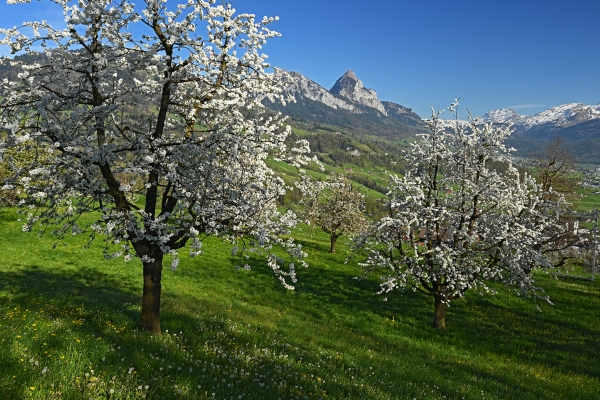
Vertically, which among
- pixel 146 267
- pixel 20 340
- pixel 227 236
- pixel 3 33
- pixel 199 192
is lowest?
pixel 20 340

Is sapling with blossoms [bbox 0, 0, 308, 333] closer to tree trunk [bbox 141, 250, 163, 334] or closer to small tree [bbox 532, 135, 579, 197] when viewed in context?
tree trunk [bbox 141, 250, 163, 334]

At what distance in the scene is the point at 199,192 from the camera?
416 inches

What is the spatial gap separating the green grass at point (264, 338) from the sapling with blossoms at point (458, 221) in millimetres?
3143

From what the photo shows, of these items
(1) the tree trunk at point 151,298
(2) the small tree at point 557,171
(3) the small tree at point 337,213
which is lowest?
(1) the tree trunk at point 151,298

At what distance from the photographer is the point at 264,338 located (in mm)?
13578

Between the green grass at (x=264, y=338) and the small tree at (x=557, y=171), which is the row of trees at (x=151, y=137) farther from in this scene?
the small tree at (x=557, y=171)

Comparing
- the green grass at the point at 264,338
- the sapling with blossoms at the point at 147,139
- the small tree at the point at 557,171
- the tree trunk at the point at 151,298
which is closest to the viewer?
the green grass at the point at 264,338

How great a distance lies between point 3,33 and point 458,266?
2001cm

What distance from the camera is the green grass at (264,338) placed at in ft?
23.6

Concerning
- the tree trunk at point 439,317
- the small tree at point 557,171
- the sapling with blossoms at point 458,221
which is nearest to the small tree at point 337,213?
the small tree at point 557,171

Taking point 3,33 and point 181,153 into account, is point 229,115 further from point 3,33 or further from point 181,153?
point 3,33

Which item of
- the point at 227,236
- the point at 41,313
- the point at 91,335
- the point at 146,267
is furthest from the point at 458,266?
the point at 41,313

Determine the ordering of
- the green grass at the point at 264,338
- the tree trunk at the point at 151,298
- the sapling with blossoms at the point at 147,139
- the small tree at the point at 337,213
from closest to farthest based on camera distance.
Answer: the green grass at the point at 264,338, the sapling with blossoms at the point at 147,139, the tree trunk at the point at 151,298, the small tree at the point at 337,213

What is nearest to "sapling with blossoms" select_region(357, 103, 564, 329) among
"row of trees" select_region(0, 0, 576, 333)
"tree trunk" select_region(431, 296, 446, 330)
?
"tree trunk" select_region(431, 296, 446, 330)
